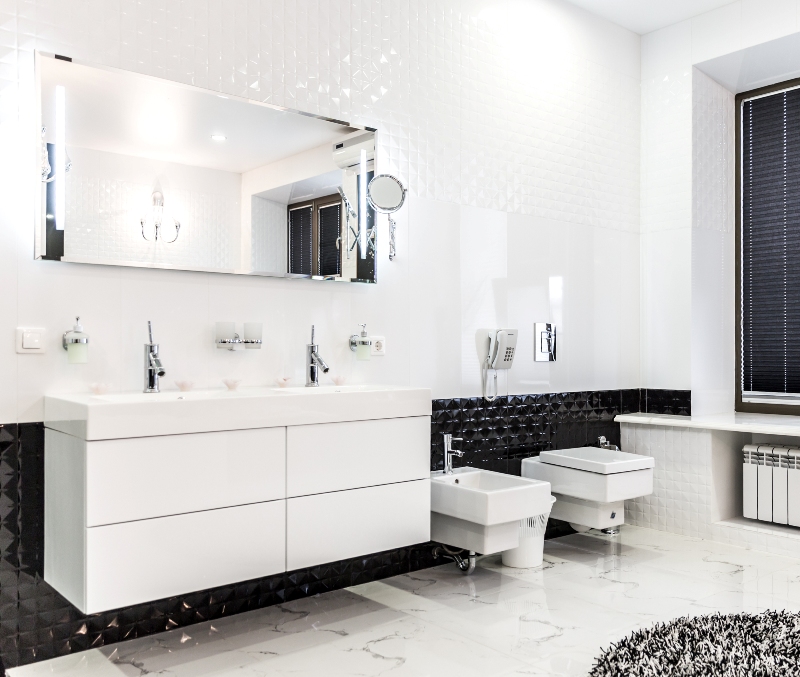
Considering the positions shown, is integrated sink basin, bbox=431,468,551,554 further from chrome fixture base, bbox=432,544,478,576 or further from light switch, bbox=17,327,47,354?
light switch, bbox=17,327,47,354

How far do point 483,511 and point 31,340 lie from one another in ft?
6.10

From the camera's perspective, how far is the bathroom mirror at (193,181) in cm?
253

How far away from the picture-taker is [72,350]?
2.51 meters

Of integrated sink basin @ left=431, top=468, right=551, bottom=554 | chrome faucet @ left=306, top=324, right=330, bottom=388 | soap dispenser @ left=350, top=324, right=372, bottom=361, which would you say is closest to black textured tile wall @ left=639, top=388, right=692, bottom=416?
integrated sink basin @ left=431, top=468, right=551, bottom=554

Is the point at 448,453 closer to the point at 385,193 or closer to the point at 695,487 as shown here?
the point at 385,193

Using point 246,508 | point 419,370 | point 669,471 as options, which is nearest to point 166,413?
point 246,508

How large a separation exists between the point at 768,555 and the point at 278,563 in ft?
8.93

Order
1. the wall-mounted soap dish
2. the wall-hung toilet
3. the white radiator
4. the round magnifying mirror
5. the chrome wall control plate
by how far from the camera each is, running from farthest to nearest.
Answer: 1. the chrome wall control plate
2. the white radiator
3. the wall-hung toilet
4. the round magnifying mirror
5. the wall-mounted soap dish

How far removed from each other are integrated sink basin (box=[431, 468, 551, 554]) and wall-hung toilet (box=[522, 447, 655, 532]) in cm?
44

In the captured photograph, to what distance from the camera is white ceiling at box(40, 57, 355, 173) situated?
2.55 m

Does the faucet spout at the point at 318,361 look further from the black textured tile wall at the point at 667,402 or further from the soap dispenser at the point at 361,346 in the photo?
the black textured tile wall at the point at 667,402

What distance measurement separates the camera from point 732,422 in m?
4.07

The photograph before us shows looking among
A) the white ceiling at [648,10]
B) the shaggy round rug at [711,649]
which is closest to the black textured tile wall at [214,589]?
the shaggy round rug at [711,649]

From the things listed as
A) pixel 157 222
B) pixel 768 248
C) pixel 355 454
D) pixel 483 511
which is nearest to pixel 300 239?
pixel 157 222
